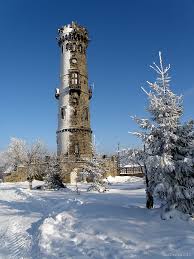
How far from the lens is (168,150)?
16734 mm

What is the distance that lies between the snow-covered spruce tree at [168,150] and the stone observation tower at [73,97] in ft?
116

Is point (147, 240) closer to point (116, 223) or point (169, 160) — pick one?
point (116, 223)

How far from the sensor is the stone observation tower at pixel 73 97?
54.3m

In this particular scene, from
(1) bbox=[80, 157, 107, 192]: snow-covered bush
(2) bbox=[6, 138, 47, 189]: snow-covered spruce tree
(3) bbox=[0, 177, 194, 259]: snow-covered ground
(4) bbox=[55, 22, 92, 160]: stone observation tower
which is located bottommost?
(3) bbox=[0, 177, 194, 259]: snow-covered ground

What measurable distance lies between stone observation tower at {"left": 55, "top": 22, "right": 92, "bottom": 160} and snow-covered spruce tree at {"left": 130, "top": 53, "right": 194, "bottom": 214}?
35.5m

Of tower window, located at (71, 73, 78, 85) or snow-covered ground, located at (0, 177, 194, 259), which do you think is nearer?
snow-covered ground, located at (0, 177, 194, 259)

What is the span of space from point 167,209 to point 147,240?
4301mm

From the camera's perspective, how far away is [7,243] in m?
13.4

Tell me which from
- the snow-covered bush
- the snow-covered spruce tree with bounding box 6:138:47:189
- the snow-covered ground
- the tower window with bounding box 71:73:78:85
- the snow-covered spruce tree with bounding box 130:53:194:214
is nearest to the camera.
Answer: the snow-covered ground

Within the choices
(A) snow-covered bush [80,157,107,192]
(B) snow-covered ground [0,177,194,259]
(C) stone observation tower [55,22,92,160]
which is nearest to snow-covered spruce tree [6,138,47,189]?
(C) stone observation tower [55,22,92,160]

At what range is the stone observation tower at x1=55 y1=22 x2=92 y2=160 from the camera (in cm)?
5431

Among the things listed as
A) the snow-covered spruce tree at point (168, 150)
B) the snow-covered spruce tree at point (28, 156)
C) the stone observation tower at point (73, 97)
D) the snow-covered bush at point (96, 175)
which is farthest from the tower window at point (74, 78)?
the snow-covered spruce tree at point (168, 150)

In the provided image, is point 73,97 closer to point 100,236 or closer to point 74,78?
point 74,78

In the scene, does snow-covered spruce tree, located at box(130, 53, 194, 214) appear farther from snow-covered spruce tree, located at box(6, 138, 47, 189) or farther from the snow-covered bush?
snow-covered spruce tree, located at box(6, 138, 47, 189)
